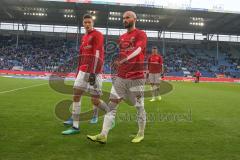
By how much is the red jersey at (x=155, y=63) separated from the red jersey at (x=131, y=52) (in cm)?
807

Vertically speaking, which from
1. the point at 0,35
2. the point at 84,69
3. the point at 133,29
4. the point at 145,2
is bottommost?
the point at 84,69

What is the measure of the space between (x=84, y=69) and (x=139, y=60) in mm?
1334

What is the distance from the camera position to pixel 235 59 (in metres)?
58.5

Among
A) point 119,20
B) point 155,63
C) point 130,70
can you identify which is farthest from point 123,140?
point 119,20

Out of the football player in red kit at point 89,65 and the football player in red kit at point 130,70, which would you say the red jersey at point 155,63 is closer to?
the football player in red kit at point 89,65

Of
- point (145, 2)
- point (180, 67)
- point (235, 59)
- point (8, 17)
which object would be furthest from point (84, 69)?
point (235, 59)

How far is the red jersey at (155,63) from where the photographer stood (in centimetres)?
1391

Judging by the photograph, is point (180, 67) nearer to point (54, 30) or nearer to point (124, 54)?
point (54, 30)

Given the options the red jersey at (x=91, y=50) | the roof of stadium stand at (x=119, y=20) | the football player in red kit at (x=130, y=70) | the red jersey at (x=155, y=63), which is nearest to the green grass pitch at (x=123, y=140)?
the football player in red kit at (x=130, y=70)

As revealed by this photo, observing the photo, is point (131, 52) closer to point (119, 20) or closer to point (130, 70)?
point (130, 70)

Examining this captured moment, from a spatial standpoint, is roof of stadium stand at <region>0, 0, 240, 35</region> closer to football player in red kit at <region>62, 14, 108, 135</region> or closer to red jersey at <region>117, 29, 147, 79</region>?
football player in red kit at <region>62, 14, 108, 135</region>

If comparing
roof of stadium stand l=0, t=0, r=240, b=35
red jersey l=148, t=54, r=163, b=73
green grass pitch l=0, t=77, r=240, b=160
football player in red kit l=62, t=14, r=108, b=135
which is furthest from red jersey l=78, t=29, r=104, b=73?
roof of stadium stand l=0, t=0, r=240, b=35

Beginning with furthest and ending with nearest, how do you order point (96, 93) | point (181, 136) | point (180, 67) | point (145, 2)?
point (180, 67), point (145, 2), point (96, 93), point (181, 136)

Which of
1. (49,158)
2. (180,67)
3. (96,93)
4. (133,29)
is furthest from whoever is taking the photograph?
(180,67)
